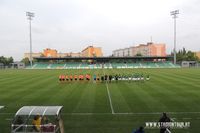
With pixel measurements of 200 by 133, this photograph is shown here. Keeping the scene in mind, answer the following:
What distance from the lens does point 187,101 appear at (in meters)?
20.7

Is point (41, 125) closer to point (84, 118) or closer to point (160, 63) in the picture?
point (84, 118)

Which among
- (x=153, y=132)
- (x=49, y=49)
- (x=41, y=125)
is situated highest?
(x=49, y=49)

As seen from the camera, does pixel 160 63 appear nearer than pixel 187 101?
No

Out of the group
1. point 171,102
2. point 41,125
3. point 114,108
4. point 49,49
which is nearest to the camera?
point 41,125

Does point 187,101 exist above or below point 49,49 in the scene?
below

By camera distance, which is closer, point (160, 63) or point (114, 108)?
point (114, 108)

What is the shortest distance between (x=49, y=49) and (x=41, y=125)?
6303 inches

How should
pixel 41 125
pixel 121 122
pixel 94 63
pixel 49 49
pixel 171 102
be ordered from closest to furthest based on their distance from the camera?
pixel 41 125, pixel 121 122, pixel 171 102, pixel 94 63, pixel 49 49

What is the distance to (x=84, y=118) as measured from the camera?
51.0ft

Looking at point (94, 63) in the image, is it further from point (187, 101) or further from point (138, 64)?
point (187, 101)

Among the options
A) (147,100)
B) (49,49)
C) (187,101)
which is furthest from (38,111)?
(49,49)

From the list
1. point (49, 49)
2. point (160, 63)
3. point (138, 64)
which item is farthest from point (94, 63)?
point (49, 49)

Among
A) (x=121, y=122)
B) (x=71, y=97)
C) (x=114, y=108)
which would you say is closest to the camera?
(x=121, y=122)

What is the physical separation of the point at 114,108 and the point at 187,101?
20.1ft
